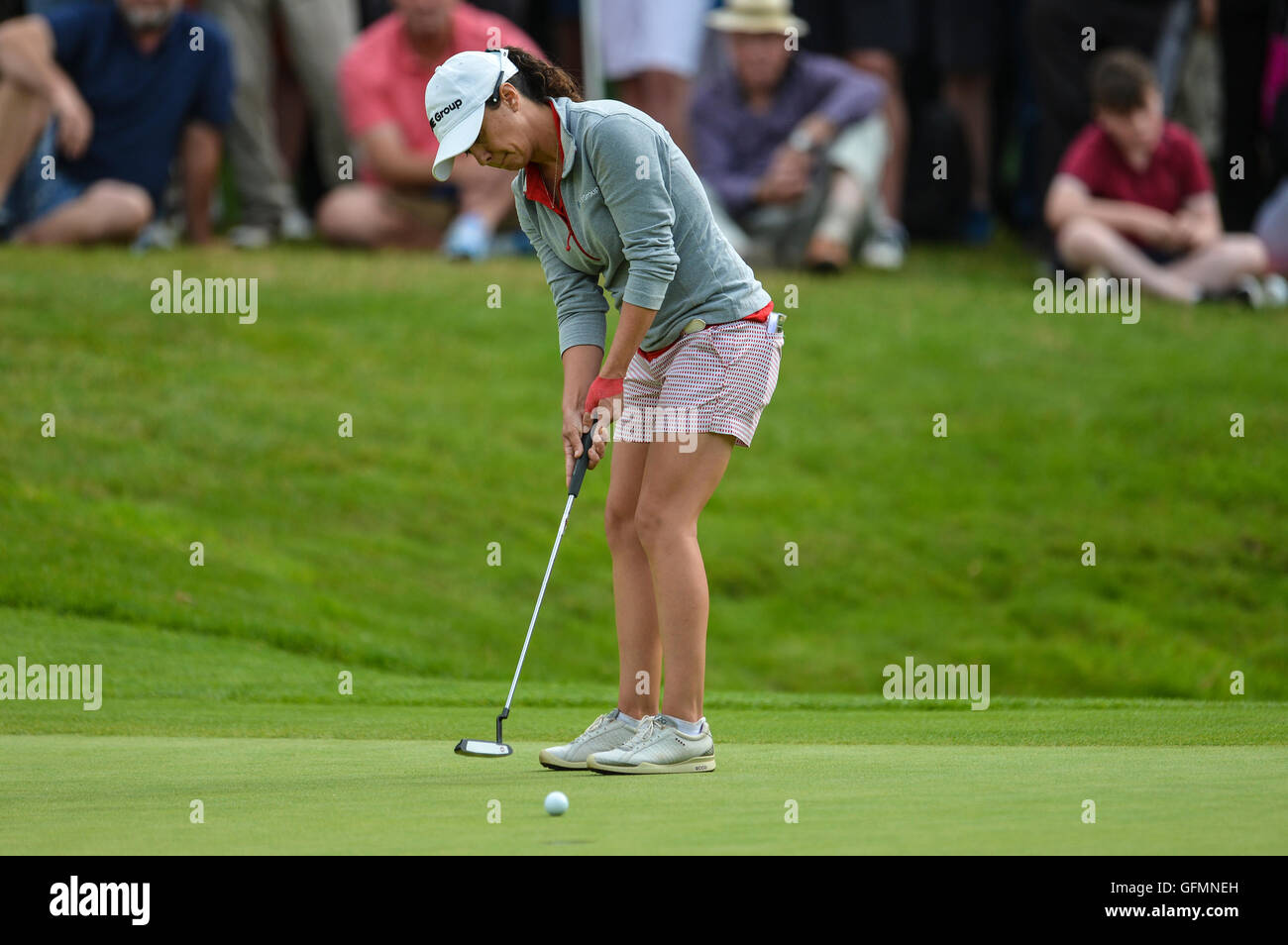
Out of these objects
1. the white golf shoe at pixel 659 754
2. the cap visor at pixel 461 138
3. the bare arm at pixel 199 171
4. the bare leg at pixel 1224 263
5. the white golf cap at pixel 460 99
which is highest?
the bare arm at pixel 199 171

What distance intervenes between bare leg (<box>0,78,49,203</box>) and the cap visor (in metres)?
8.29

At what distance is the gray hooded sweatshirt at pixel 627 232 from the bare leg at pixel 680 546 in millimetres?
336

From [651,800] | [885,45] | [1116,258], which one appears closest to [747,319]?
[651,800]

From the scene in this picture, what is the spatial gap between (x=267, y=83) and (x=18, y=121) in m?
2.01

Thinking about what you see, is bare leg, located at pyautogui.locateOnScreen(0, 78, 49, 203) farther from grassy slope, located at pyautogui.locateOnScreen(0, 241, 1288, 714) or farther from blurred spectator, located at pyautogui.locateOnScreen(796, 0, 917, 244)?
blurred spectator, located at pyautogui.locateOnScreen(796, 0, 917, 244)

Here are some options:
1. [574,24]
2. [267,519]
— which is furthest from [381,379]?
[574,24]

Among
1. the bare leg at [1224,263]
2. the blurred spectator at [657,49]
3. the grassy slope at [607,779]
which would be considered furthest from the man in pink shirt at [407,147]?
the grassy slope at [607,779]

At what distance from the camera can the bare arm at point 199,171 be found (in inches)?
507

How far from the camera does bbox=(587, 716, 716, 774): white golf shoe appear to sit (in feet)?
15.8

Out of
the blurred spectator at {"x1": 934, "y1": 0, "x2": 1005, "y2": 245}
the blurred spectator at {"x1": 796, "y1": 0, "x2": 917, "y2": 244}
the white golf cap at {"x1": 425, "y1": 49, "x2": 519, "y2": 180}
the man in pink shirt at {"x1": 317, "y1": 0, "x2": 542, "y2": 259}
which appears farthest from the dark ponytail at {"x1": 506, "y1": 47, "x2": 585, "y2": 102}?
the blurred spectator at {"x1": 934, "y1": 0, "x2": 1005, "y2": 245}

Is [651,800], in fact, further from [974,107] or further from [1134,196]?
[974,107]

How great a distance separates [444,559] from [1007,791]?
20.3ft

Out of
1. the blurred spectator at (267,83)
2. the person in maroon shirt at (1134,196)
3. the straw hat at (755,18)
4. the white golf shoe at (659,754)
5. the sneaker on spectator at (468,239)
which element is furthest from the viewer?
the blurred spectator at (267,83)

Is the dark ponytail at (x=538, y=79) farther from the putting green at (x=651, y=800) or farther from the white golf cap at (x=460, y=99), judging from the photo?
the putting green at (x=651, y=800)
